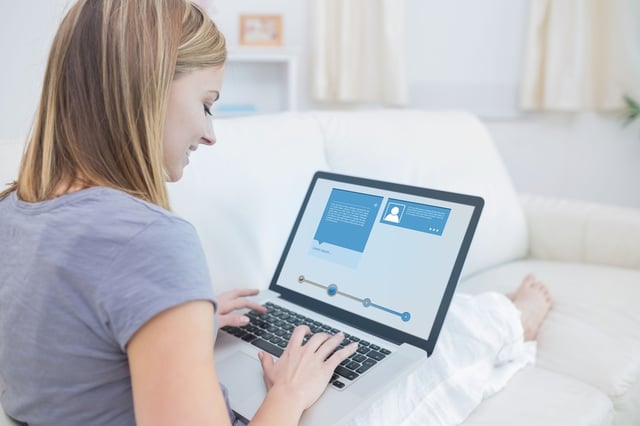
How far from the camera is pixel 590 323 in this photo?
134cm

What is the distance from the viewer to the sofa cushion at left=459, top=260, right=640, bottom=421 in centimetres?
115

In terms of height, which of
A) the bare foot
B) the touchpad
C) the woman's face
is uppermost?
the woman's face

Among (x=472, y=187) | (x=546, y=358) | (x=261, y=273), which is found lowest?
(x=546, y=358)

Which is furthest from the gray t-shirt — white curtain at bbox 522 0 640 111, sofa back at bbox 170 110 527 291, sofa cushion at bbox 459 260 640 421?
white curtain at bbox 522 0 640 111

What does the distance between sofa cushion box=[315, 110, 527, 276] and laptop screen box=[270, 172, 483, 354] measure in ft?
1.15

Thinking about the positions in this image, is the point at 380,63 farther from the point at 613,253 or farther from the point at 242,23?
the point at 613,253

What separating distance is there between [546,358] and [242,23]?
8.13 ft

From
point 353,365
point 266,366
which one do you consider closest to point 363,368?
point 353,365

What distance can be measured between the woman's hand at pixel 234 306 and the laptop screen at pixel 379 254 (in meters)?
0.09

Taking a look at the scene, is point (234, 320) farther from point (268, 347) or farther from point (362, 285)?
point (362, 285)

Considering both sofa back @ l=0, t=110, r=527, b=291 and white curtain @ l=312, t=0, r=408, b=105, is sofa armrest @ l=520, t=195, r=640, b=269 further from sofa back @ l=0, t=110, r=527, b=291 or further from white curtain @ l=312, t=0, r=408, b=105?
white curtain @ l=312, t=0, r=408, b=105

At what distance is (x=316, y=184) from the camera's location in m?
1.22

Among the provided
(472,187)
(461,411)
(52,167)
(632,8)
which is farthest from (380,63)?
(52,167)

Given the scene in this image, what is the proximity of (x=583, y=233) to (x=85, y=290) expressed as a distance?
61.1 inches
